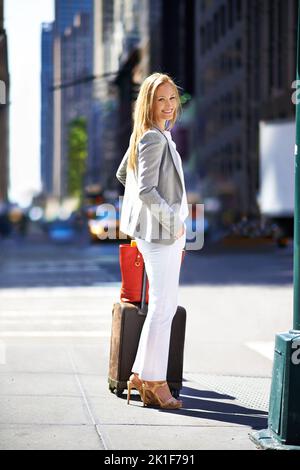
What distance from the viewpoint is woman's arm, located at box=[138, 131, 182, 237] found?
22.2 feet

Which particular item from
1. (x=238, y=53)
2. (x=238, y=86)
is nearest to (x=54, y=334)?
(x=238, y=86)

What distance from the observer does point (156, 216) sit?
6.80 m

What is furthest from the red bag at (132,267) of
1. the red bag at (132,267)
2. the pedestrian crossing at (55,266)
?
the pedestrian crossing at (55,266)

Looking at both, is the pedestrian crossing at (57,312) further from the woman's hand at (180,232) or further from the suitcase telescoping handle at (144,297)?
the woman's hand at (180,232)

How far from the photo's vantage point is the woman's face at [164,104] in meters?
6.91

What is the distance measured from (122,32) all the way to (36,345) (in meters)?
143

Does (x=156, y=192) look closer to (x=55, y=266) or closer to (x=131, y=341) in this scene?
(x=131, y=341)

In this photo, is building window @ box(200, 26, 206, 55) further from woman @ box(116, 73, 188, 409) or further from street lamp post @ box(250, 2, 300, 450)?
street lamp post @ box(250, 2, 300, 450)

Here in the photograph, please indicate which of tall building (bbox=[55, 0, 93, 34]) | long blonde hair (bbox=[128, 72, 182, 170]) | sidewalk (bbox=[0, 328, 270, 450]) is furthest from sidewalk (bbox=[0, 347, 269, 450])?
tall building (bbox=[55, 0, 93, 34])

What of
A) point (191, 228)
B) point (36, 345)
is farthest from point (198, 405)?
point (191, 228)

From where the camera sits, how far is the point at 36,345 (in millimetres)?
10586

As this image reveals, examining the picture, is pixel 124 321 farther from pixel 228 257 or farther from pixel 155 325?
pixel 228 257

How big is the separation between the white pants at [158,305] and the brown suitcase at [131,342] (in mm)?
210

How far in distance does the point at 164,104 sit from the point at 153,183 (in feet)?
1.75
